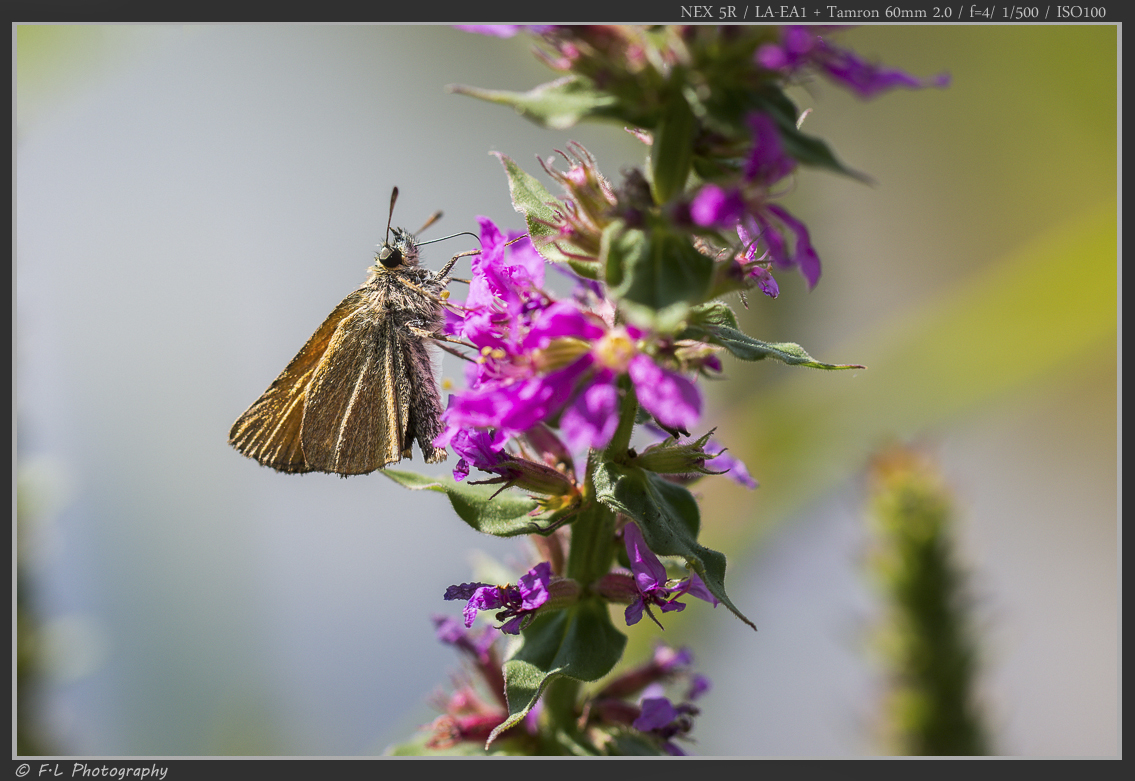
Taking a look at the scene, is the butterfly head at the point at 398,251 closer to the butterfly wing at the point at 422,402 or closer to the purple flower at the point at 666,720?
the butterfly wing at the point at 422,402

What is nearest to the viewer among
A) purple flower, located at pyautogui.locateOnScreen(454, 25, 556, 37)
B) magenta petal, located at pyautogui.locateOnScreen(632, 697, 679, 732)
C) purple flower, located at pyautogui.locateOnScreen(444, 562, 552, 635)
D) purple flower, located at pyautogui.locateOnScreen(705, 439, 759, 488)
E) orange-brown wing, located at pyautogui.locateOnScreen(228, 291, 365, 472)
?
purple flower, located at pyautogui.locateOnScreen(454, 25, 556, 37)

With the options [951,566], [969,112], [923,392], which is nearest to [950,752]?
[951,566]

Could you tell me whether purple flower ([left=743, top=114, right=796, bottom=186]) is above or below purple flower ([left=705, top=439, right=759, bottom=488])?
above

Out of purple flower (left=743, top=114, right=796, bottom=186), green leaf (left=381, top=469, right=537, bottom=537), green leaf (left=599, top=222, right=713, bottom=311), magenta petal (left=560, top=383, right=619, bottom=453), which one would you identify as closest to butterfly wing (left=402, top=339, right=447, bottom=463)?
green leaf (left=381, top=469, right=537, bottom=537)

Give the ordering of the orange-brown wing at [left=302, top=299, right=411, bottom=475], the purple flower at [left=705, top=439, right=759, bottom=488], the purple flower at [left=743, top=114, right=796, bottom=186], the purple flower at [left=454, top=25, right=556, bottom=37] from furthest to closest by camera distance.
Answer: the orange-brown wing at [left=302, top=299, right=411, bottom=475], the purple flower at [left=705, top=439, right=759, bottom=488], the purple flower at [left=454, top=25, right=556, bottom=37], the purple flower at [left=743, top=114, right=796, bottom=186]

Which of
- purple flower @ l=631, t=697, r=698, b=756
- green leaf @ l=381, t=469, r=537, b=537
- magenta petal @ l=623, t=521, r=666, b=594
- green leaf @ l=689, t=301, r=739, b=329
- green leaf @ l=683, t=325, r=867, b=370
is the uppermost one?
green leaf @ l=689, t=301, r=739, b=329

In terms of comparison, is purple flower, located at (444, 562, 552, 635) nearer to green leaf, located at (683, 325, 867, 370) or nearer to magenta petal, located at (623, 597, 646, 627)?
magenta petal, located at (623, 597, 646, 627)

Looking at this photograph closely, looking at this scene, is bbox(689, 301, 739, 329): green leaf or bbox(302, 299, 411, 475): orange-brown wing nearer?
bbox(689, 301, 739, 329): green leaf
